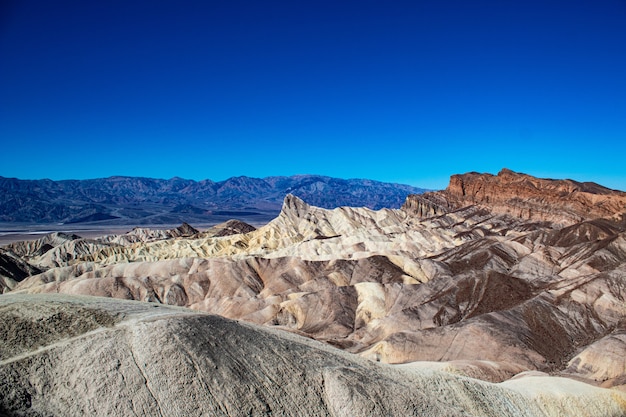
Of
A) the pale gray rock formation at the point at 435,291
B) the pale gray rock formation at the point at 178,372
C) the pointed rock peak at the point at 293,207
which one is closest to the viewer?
the pale gray rock formation at the point at 178,372

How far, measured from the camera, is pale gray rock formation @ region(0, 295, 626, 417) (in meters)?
14.9

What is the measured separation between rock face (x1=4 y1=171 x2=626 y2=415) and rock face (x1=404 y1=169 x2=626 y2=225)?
0.42 m

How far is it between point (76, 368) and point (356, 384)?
10.1 meters

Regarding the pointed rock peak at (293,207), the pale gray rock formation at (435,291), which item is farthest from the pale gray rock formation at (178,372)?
the pointed rock peak at (293,207)

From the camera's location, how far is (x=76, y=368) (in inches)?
609

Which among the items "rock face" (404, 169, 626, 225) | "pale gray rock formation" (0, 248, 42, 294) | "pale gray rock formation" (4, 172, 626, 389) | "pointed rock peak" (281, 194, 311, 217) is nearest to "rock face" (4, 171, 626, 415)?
"pale gray rock formation" (4, 172, 626, 389)

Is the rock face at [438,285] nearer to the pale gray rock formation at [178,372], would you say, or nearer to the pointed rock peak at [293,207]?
the pale gray rock formation at [178,372]

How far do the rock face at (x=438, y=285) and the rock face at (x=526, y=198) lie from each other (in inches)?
16.7

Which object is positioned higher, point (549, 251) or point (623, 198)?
point (623, 198)

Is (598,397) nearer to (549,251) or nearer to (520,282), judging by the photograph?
(520,282)

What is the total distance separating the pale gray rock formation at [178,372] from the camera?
14.9 meters

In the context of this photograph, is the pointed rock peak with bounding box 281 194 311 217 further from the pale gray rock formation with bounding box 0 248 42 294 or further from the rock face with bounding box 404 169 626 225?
the pale gray rock formation with bounding box 0 248 42 294

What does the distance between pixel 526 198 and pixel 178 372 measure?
92.4 meters

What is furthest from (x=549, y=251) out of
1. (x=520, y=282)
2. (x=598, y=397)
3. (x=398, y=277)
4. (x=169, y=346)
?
(x=169, y=346)
